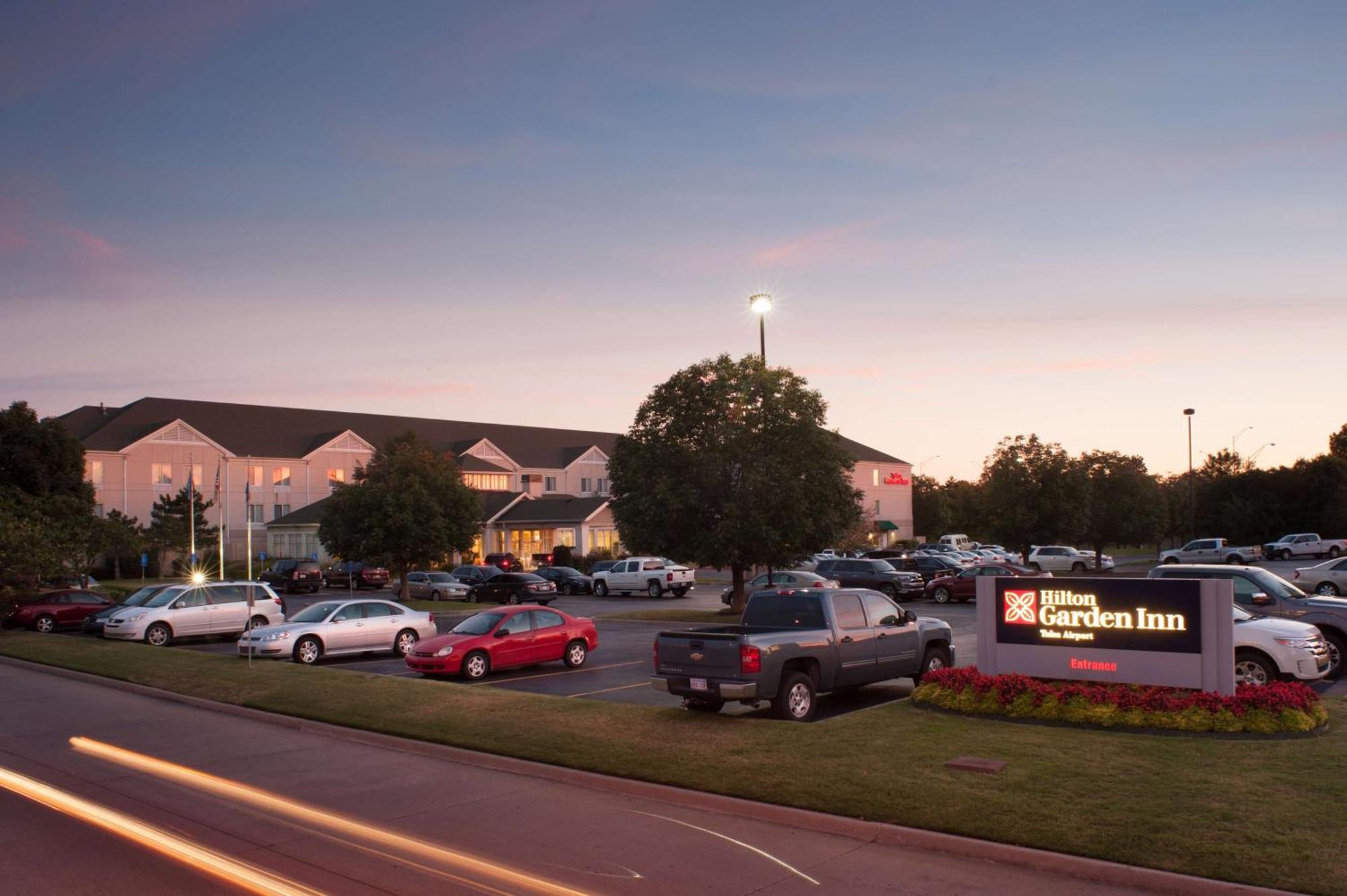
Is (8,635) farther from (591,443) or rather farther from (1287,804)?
(591,443)

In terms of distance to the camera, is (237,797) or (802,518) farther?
(802,518)

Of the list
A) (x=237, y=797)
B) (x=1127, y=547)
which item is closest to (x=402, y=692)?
(x=237, y=797)

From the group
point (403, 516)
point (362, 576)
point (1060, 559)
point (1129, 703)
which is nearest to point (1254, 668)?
point (1129, 703)

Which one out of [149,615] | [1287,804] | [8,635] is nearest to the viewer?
[1287,804]

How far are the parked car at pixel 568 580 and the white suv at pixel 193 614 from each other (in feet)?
74.2

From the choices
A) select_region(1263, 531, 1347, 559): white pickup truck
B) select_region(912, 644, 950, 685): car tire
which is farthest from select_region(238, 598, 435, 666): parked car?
select_region(1263, 531, 1347, 559): white pickup truck

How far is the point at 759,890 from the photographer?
301 inches

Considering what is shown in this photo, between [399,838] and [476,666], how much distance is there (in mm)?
11127

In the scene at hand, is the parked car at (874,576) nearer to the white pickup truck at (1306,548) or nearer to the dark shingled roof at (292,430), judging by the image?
the dark shingled roof at (292,430)

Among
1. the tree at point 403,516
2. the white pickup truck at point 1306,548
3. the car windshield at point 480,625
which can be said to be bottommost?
the white pickup truck at point 1306,548

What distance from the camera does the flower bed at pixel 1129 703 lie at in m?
11.9

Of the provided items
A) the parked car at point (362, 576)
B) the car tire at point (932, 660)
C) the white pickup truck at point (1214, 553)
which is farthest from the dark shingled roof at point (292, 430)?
the car tire at point (932, 660)

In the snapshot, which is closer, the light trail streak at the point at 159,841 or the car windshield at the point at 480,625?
the light trail streak at the point at 159,841

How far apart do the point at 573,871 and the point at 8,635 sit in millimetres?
28894
